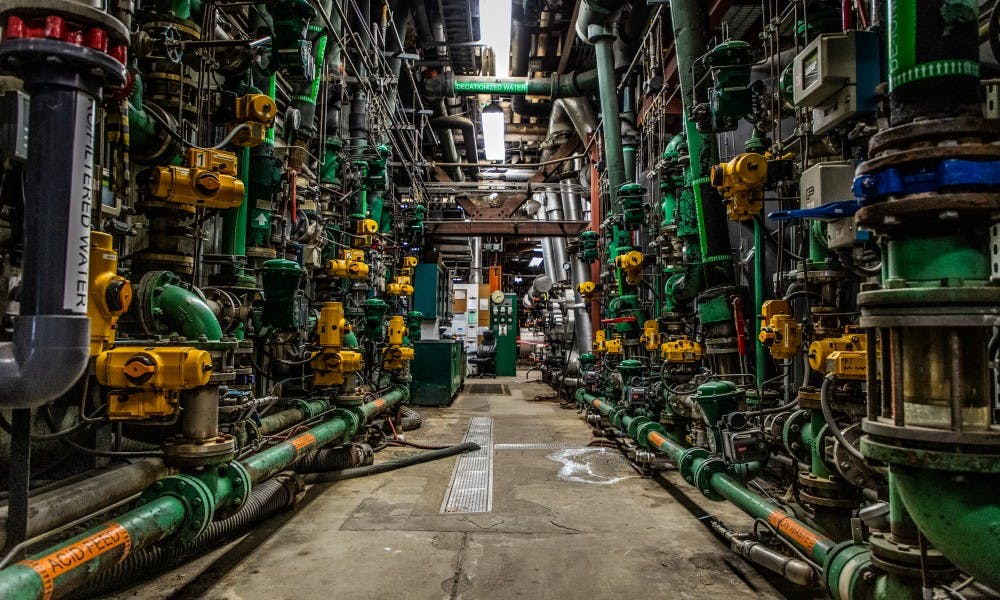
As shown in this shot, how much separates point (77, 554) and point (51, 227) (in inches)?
37.4

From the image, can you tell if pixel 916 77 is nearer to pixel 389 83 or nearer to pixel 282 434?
pixel 282 434

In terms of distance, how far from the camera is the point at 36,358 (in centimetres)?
146

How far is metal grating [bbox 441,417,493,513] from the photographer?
12.1 ft

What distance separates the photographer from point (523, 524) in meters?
3.35

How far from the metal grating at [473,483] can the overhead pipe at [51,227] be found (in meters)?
2.54

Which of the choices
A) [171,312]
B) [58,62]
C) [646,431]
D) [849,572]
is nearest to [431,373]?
[646,431]

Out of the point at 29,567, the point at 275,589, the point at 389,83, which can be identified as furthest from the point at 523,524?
Answer: the point at 389,83

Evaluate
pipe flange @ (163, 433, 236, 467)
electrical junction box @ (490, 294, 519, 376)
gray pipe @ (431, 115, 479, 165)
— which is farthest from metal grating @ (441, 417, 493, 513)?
gray pipe @ (431, 115, 479, 165)

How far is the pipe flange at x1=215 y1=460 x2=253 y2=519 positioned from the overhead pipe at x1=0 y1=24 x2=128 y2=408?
1.20 meters

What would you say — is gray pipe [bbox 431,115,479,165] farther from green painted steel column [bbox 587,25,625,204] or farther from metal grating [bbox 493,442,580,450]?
metal grating [bbox 493,442,580,450]

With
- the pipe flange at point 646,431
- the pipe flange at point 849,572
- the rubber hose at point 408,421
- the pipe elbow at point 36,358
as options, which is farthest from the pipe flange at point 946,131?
the rubber hose at point 408,421

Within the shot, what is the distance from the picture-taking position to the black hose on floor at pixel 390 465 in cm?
436

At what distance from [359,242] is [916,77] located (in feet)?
18.6

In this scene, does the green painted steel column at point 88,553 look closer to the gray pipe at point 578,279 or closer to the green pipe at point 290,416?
the green pipe at point 290,416
